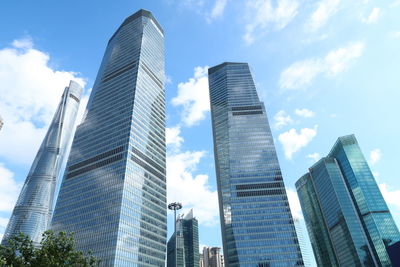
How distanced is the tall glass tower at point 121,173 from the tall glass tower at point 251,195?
115ft

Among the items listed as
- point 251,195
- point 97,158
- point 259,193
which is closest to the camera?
point 97,158

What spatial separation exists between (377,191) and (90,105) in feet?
599

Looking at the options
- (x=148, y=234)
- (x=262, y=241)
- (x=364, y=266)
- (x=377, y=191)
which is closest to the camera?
(x=148, y=234)

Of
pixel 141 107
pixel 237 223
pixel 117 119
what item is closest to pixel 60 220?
pixel 117 119

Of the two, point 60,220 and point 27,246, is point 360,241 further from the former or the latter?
point 27,246

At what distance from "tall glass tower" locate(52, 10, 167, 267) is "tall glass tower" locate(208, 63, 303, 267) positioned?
3491 centimetres

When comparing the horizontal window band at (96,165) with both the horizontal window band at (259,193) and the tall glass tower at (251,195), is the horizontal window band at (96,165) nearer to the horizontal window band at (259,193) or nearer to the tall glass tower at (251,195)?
the tall glass tower at (251,195)

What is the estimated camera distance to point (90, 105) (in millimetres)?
175000

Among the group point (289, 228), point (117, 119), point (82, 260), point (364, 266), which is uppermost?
point (117, 119)

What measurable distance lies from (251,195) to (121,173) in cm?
6967

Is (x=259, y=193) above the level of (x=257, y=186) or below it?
below

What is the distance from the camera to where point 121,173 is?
418ft

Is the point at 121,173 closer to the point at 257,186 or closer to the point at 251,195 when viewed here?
the point at 251,195

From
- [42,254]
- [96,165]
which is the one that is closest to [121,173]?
[96,165]
